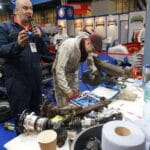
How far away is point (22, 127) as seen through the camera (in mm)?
1019

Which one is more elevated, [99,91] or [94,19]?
[94,19]

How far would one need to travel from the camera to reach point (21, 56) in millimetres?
1654

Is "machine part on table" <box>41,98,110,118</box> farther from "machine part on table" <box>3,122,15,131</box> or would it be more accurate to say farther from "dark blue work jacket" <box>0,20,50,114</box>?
"machine part on table" <box>3,122,15,131</box>

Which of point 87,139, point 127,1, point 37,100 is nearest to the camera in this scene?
point 87,139

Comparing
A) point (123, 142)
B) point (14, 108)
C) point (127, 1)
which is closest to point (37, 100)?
point (14, 108)

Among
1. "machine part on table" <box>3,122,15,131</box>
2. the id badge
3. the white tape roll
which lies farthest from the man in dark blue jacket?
the white tape roll

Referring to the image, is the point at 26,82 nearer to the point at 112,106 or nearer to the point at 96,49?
the point at 96,49

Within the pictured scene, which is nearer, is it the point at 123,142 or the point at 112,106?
the point at 123,142

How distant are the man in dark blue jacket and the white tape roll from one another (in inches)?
41.7

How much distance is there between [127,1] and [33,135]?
44.6 ft

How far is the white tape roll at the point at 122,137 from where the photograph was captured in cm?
58

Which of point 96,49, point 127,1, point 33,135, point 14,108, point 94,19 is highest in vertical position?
point 127,1

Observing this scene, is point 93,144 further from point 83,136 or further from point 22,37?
point 22,37

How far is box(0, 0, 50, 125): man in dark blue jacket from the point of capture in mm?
1560
